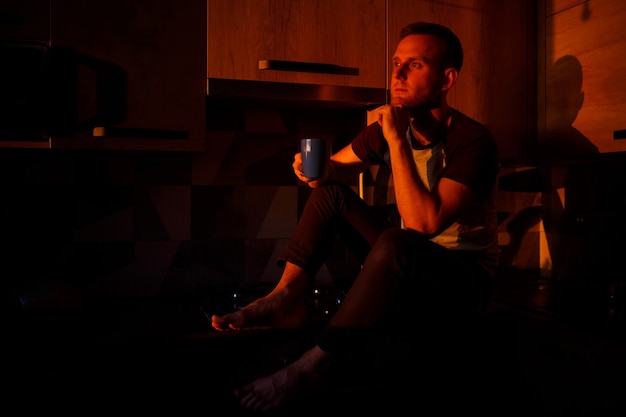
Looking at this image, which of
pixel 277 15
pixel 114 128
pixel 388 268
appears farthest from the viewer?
pixel 277 15

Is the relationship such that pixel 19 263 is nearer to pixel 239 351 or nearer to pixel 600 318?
pixel 239 351

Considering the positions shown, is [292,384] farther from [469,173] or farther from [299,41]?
[299,41]

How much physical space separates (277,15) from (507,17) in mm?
912

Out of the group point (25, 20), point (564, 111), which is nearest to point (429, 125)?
point (564, 111)

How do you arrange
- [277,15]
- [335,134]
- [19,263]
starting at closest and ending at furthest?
[277,15], [19,263], [335,134]

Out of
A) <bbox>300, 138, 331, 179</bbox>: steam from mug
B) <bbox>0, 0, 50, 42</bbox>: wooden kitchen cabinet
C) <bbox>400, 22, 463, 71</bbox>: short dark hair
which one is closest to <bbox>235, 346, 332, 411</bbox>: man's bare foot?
<bbox>300, 138, 331, 179</bbox>: steam from mug

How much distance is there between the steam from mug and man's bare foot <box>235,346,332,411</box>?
0.49m

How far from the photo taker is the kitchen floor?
62.0 inches

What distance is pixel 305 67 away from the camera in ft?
6.37

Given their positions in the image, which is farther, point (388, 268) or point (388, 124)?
point (388, 124)

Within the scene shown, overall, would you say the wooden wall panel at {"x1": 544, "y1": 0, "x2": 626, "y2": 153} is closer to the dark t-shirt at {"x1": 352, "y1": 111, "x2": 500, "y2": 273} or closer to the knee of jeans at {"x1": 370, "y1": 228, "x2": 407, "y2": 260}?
the dark t-shirt at {"x1": 352, "y1": 111, "x2": 500, "y2": 273}

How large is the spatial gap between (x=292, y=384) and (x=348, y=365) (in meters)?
0.22

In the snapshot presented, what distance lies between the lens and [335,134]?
2449mm

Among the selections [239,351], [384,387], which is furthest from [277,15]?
[384,387]
